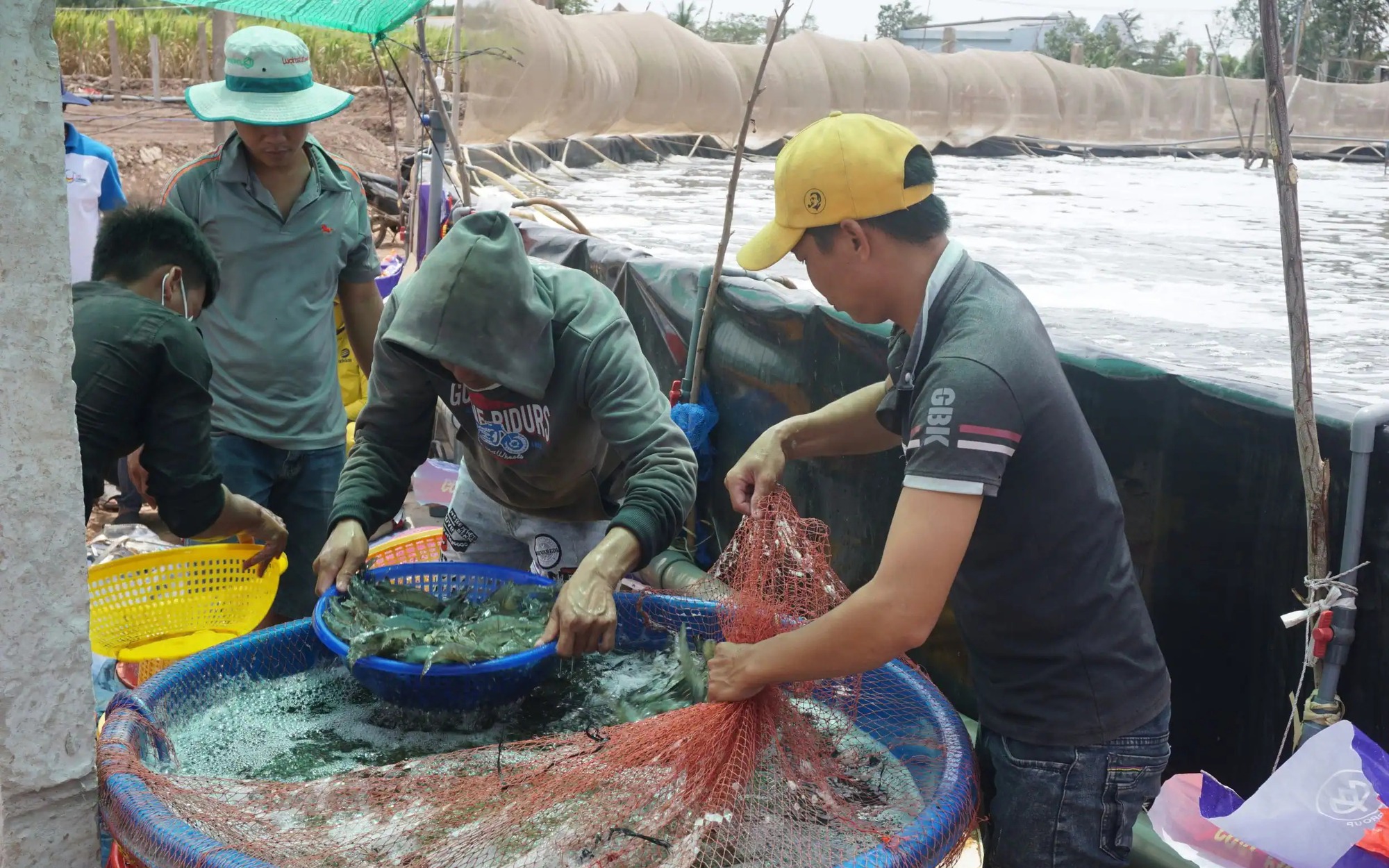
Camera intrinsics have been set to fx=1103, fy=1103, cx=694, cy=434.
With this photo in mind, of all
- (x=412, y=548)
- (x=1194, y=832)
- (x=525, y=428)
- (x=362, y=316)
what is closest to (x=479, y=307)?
(x=525, y=428)

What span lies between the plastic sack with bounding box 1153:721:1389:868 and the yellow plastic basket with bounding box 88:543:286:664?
2600mm

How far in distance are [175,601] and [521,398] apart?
4.37ft

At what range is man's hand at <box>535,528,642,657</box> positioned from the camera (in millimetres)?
2203

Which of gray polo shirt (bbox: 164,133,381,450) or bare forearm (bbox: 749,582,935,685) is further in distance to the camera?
gray polo shirt (bbox: 164,133,381,450)

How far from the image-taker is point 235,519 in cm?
297

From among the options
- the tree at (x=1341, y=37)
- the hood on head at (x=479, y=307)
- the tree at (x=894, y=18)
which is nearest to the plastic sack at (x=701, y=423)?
the hood on head at (x=479, y=307)

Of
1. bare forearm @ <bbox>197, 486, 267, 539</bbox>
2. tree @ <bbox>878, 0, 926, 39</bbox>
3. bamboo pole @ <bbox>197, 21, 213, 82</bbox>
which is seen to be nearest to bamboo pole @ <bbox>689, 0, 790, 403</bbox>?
bare forearm @ <bbox>197, 486, 267, 539</bbox>

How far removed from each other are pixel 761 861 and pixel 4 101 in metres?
1.69

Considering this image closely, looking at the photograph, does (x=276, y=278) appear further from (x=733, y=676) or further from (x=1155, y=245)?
(x=1155, y=245)

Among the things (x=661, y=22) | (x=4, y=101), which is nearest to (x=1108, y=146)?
(x=661, y=22)

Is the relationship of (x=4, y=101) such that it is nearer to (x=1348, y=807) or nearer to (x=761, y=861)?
(x=761, y=861)

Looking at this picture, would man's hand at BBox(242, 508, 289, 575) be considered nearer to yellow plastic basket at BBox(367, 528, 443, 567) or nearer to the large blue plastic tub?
yellow plastic basket at BBox(367, 528, 443, 567)

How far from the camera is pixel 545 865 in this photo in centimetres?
179

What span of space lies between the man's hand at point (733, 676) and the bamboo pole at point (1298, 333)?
1.16 meters
